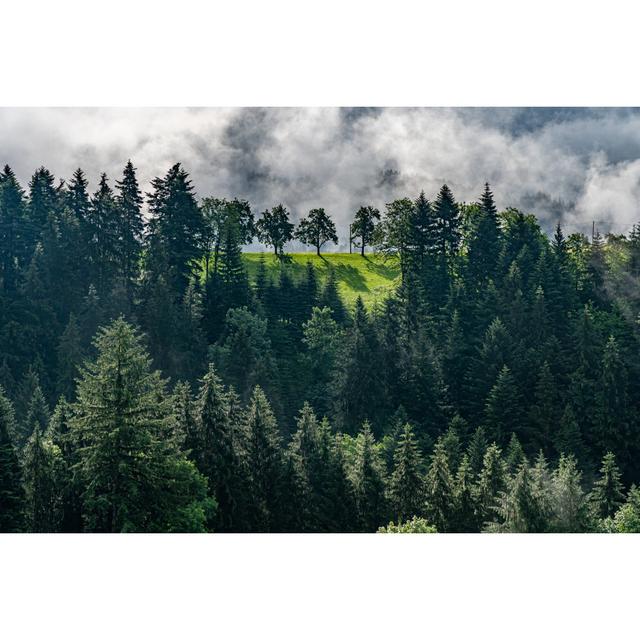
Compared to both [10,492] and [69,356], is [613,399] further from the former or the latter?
[10,492]

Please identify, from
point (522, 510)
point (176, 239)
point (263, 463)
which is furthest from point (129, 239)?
point (522, 510)

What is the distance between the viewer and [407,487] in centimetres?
2181

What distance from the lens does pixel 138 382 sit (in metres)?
18.3

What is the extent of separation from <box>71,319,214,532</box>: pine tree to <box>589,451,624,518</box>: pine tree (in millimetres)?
11496

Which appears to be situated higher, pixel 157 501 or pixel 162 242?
pixel 162 242

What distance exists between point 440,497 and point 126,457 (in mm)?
8013

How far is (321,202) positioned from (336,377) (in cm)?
932

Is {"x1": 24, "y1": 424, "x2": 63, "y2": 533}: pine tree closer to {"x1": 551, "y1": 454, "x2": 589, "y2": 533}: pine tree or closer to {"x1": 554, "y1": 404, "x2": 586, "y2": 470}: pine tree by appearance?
{"x1": 551, "y1": 454, "x2": 589, "y2": 533}: pine tree

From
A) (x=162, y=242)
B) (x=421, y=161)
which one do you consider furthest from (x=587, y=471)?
(x=162, y=242)

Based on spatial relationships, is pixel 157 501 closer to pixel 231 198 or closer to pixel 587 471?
pixel 231 198

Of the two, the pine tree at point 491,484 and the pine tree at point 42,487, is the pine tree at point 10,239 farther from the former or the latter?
the pine tree at point 491,484

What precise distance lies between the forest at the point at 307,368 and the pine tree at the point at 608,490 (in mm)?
71

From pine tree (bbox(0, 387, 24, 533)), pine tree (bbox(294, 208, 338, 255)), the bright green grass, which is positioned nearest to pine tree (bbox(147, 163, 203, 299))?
the bright green grass

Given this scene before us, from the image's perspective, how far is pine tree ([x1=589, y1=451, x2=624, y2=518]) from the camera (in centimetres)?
2362
